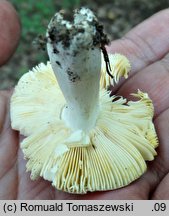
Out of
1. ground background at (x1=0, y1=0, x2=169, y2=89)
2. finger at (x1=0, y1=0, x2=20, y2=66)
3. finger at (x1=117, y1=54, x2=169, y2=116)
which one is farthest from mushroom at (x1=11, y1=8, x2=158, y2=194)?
ground background at (x1=0, y1=0, x2=169, y2=89)

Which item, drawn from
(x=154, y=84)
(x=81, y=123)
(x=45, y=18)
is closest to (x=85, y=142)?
(x=81, y=123)

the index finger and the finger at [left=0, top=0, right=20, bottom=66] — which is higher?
the finger at [left=0, top=0, right=20, bottom=66]

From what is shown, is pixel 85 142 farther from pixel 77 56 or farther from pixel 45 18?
pixel 45 18

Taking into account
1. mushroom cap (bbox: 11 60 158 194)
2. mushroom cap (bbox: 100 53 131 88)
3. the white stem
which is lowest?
mushroom cap (bbox: 11 60 158 194)

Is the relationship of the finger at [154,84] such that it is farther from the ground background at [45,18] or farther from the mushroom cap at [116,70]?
the ground background at [45,18]

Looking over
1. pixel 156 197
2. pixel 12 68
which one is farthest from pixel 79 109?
pixel 12 68

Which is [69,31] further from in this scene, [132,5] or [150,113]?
[132,5]

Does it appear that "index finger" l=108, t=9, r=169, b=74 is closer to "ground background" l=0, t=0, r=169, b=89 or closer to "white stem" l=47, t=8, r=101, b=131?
"white stem" l=47, t=8, r=101, b=131
